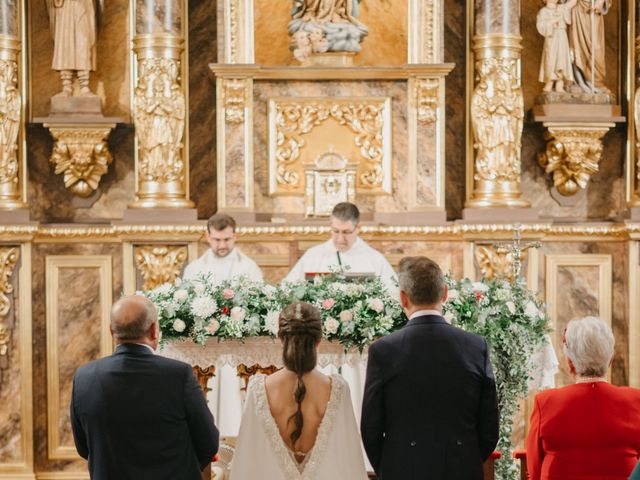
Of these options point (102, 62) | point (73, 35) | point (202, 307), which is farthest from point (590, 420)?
point (102, 62)

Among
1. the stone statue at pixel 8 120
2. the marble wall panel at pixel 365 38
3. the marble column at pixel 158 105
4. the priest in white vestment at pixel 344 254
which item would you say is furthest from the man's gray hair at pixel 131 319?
the marble wall panel at pixel 365 38

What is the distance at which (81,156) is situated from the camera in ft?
31.3

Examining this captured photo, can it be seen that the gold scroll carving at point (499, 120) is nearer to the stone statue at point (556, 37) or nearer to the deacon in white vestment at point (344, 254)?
Result: the stone statue at point (556, 37)

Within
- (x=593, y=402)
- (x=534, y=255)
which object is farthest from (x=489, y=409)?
(x=534, y=255)

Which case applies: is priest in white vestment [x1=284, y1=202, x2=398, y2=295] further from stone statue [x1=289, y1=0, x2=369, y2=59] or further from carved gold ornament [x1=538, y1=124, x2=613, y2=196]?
carved gold ornament [x1=538, y1=124, x2=613, y2=196]

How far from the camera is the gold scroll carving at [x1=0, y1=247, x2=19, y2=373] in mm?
9164

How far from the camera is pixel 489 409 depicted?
4.66 m

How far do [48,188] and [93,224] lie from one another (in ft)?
1.96

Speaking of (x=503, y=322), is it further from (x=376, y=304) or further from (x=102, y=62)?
(x=102, y=62)

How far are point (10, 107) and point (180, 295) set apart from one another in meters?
3.31

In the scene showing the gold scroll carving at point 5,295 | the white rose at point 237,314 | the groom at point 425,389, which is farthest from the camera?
the gold scroll carving at point 5,295

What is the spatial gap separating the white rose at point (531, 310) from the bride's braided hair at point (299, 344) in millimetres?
2669

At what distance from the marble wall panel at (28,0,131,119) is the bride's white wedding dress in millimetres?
5748

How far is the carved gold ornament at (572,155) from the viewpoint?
9648mm
